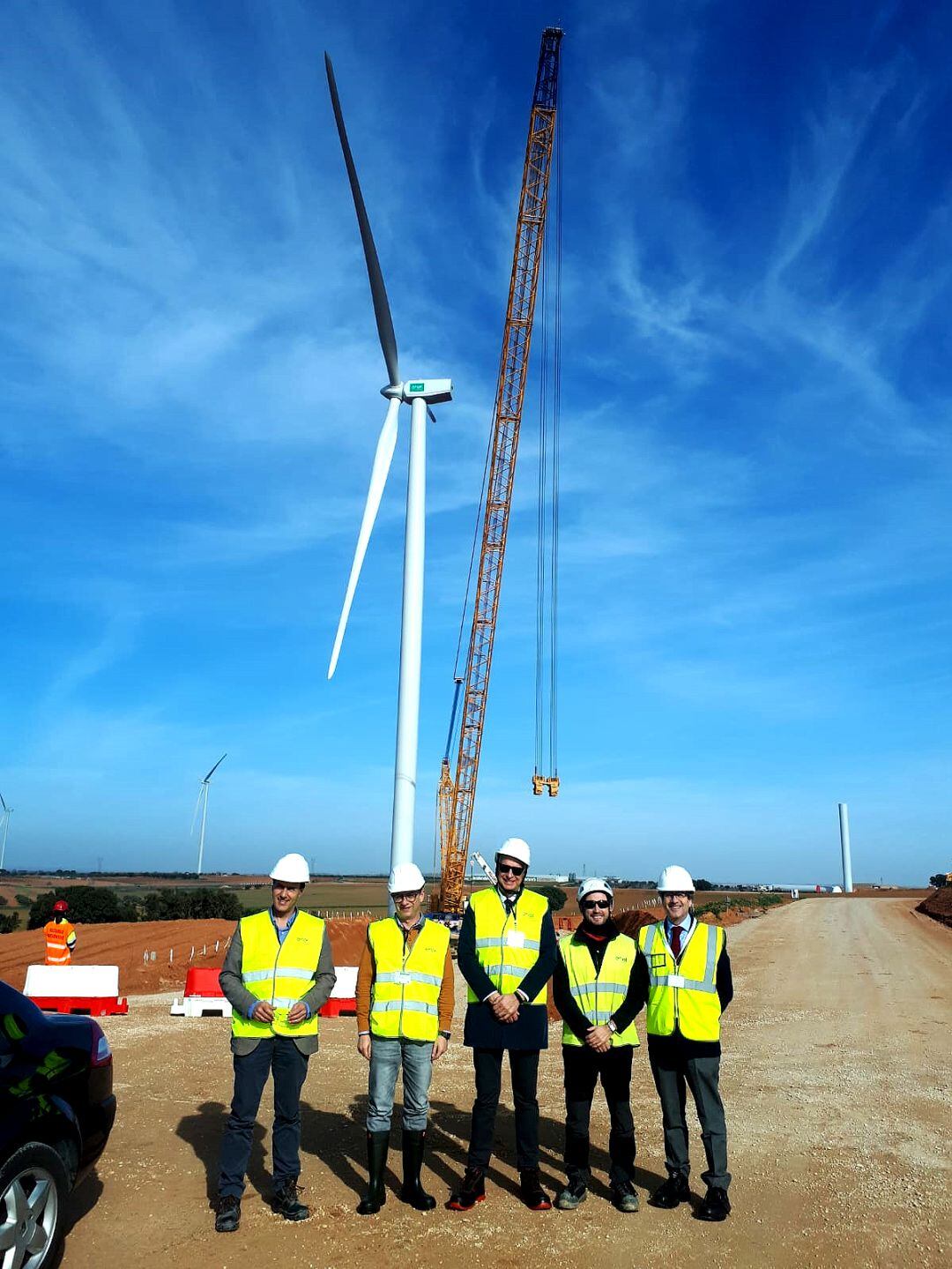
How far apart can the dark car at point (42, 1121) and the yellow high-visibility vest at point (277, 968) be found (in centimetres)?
95

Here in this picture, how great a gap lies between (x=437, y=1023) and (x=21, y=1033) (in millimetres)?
2561

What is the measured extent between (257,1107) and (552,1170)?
2.41 meters

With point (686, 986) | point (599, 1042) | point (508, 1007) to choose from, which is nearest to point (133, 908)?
point (508, 1007)

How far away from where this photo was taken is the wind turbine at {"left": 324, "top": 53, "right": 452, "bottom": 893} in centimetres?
1834

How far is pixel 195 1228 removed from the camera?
5.88m

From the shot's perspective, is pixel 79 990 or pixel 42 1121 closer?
pixel 42 1121

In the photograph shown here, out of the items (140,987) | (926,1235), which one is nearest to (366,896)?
(140,987)

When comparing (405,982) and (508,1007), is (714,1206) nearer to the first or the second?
(508,1007)

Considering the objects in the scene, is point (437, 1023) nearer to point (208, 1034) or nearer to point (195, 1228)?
point (195, 1228)

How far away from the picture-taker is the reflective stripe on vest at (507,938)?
6449mm

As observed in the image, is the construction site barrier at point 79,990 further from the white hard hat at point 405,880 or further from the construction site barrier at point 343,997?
the white hard hat at point 405,880

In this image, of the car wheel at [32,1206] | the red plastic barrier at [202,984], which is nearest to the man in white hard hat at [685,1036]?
the car wheel at [32,1206]

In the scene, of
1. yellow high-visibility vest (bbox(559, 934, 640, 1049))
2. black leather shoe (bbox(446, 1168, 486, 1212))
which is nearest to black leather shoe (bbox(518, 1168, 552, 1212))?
black leather shoe (bbox(446, 1168, 486, 1212))

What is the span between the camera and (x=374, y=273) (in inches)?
849
